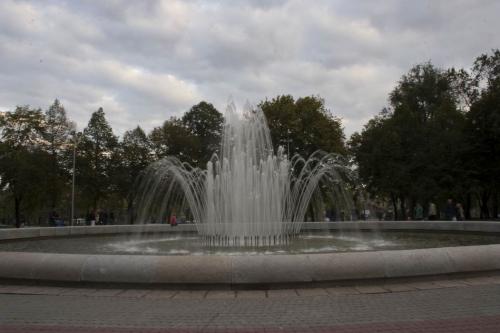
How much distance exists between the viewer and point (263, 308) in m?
7.24

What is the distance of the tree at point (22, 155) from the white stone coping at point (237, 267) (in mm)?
39389

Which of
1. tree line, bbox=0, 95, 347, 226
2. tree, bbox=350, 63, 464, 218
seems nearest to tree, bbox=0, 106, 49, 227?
tree line, bbox=0, 95, 347, 226

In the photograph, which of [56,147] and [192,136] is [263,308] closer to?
[192,136]

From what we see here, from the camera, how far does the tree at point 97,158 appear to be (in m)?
51.9

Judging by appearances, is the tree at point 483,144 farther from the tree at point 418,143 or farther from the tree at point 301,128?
the tree at point 301,128

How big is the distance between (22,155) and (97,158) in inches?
373

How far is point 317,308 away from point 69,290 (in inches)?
182

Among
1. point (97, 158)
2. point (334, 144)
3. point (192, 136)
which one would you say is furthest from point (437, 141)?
point (97, 158)

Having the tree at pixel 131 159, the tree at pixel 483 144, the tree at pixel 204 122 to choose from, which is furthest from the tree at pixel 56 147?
the tree at pixel 483 144

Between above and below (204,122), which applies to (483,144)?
below

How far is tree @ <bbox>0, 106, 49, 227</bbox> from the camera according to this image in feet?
148

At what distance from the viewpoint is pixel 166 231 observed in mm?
26453

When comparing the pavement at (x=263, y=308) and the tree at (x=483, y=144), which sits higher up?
the tree at (x=483, y=144)

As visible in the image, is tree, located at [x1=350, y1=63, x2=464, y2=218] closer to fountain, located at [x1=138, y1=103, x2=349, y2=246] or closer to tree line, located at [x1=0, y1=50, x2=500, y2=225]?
tree line, located at [x1=0, y1=50, x2=500, y2=225]
